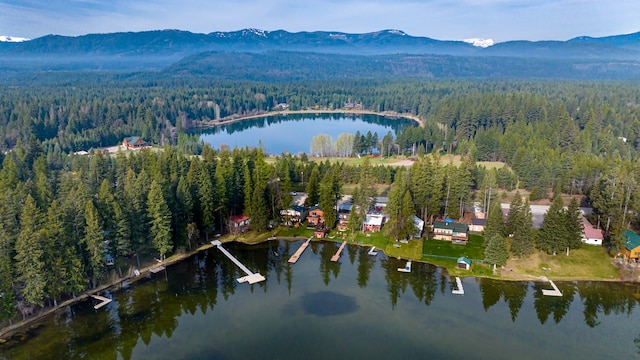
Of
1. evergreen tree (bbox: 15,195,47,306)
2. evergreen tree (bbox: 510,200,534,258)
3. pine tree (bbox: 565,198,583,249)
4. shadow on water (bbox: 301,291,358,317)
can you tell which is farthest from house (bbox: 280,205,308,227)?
pine tree (bbox: 565,198,583,249)

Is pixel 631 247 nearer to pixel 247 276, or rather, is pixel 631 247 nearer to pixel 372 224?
pixel 372 224

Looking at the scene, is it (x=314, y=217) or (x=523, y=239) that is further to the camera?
(x=314, y=217)

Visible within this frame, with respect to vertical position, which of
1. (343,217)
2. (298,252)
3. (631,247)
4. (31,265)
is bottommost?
(298,252)

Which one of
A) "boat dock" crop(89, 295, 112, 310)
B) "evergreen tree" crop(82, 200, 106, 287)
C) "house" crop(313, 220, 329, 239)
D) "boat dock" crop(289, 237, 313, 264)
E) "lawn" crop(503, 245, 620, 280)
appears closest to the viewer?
"boat dock" crop(89, 295, 112, 310)

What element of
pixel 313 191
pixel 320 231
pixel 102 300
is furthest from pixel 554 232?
pixel 102 300

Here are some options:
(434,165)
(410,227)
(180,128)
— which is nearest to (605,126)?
(434,165)

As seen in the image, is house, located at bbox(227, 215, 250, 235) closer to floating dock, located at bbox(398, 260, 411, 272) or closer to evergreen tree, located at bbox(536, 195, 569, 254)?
floating dock, located at bbox(398, 260, 411, 272)

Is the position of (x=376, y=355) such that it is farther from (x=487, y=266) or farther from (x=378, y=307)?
(x=487, y=266)
